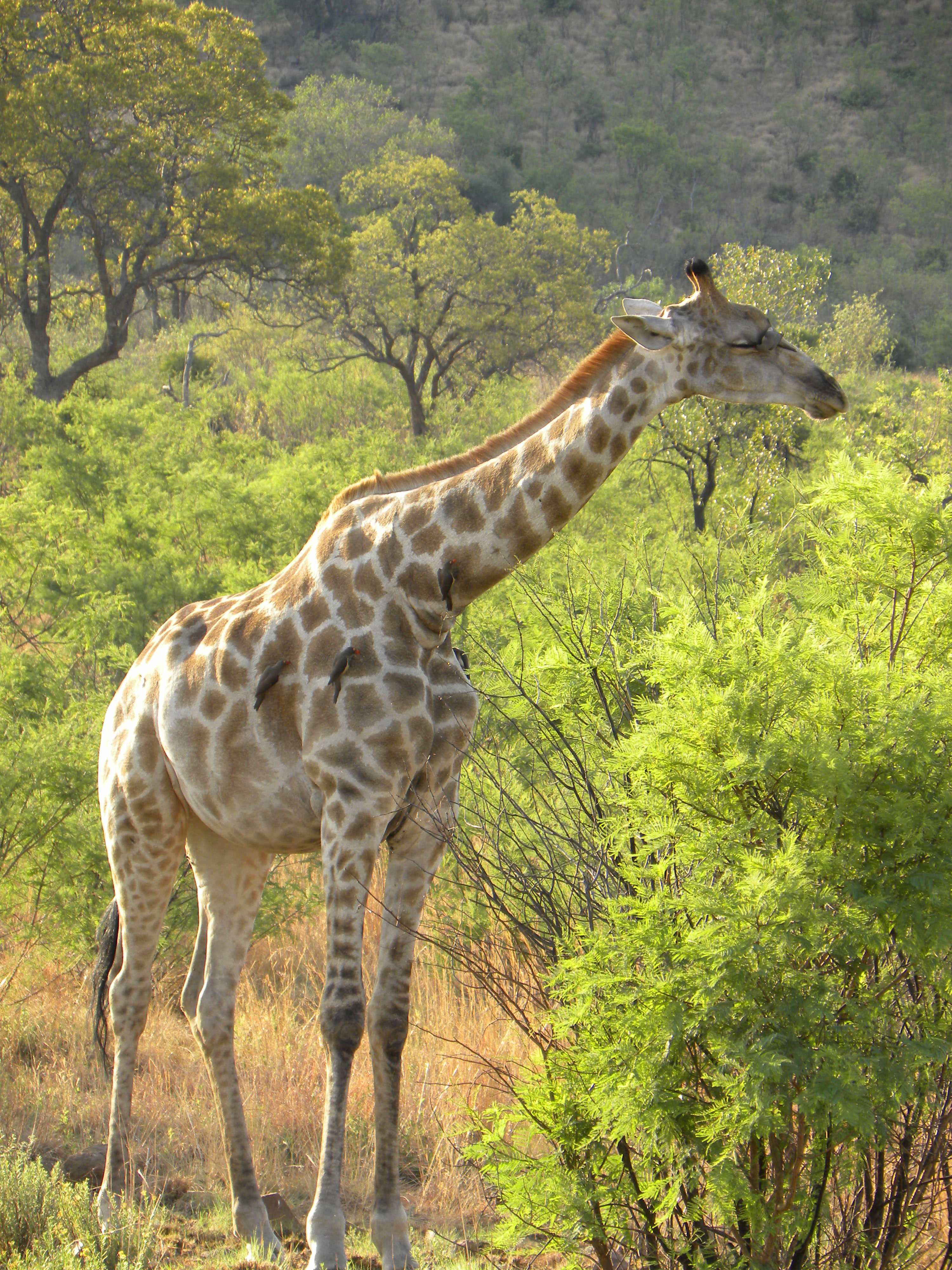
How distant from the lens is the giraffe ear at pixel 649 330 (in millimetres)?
3137

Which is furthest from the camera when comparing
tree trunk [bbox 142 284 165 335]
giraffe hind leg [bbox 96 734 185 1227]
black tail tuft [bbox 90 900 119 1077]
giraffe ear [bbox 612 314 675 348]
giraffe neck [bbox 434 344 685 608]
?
tree trunk [bbox 142 284 165 335]

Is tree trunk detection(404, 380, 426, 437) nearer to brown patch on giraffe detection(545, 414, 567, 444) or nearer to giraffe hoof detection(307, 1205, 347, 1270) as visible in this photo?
brown patch on giraffe detection(545, 414, 567, 444)

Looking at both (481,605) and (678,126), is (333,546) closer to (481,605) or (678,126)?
(481,605)

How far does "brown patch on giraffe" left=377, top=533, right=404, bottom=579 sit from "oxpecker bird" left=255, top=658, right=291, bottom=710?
1.45ft

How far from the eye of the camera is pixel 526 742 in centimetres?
Answer: 553

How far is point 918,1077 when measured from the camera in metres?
2.20

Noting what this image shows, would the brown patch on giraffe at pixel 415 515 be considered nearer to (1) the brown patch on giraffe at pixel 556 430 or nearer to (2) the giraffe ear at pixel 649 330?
(1) the brown patch on giraffe at pixel 556 430

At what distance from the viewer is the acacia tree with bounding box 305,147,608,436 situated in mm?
21312

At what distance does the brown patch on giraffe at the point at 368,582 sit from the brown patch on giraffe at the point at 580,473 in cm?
71

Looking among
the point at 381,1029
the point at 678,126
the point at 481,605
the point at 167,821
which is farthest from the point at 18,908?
the point at 678,126

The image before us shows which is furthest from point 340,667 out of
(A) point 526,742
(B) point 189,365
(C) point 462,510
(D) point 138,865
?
(B) point 189,365

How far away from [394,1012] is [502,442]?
72.7 inches

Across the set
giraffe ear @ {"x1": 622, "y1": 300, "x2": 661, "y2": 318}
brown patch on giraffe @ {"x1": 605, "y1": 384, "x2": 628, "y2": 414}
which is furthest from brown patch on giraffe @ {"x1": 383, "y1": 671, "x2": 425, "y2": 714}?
giraffe ear @ {"x1": 622, "y1": 300, "x2": 661, "y2": 318}

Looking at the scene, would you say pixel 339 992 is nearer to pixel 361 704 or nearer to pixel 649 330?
pixel 361 704
